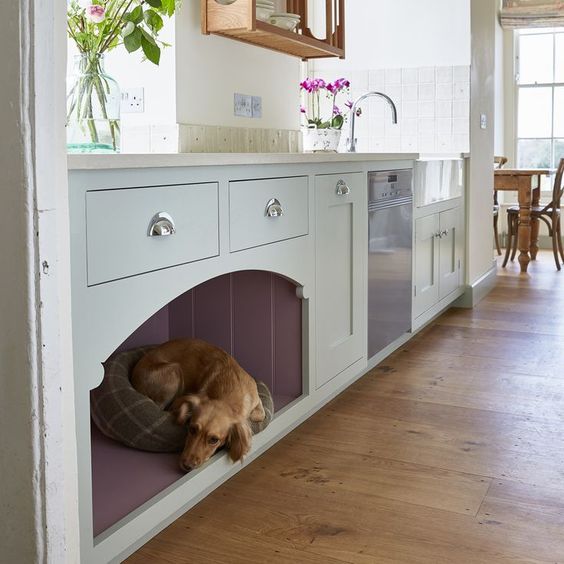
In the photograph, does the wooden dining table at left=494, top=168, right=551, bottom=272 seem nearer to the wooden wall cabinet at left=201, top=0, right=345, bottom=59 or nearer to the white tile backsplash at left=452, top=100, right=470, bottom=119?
the white tile backsplash at left=452, top=100, right=470, bottom=119

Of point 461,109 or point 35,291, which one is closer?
point 35,291

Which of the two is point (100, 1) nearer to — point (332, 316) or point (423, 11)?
point (332, 316)

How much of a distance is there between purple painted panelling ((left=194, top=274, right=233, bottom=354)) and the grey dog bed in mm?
484

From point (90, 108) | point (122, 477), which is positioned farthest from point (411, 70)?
point (122, 477)

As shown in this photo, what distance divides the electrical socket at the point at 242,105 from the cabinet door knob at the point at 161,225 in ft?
5.28

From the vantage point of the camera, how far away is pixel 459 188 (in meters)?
4.77

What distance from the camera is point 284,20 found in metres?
3.28

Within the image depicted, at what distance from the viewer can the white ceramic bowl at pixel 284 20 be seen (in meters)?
3.26

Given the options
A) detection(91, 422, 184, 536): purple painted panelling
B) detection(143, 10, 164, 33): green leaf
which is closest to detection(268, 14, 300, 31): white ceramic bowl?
detection(143, 10, 164, 33): green leaf

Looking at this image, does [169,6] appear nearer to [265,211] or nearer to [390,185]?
[265,211]

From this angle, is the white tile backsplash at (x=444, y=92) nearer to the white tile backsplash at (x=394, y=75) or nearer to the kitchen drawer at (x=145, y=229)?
the white tile backsplash at (x=394, y=75)

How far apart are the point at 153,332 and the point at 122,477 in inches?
36.4

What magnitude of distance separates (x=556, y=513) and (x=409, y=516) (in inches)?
15.1

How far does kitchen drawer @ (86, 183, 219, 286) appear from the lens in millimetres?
1559
